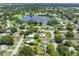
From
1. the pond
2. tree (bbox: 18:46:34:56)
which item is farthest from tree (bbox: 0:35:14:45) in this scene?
the pond

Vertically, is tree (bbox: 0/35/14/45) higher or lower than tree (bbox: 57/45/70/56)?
higher

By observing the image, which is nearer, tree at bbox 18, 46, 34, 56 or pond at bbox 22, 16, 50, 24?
tree at bbox 18, 46, 34, 56

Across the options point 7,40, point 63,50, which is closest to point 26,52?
point 7,40

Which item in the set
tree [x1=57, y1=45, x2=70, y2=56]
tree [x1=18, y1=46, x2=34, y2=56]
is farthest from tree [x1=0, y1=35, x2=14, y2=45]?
tree [x1=57, y1=45, x2=70, y2=56]

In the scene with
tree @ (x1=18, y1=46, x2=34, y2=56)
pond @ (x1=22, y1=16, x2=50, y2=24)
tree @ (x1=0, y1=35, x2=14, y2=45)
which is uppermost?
pond @ (x1=22, y1=16, x2=50, y2=24)

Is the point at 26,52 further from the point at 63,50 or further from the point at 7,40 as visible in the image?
the point at 63,50

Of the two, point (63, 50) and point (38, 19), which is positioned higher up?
point (38, 19)

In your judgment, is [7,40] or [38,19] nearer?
[7,40]

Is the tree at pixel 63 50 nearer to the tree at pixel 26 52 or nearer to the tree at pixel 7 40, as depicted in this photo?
the tree at pixel 26 52

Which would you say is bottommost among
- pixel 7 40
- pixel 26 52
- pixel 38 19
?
pixel 26 52

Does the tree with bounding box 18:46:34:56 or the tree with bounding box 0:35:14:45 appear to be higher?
the tree with bounding box 0:35:14:45

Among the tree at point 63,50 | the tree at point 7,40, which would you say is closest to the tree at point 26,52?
the tree at point 7,40

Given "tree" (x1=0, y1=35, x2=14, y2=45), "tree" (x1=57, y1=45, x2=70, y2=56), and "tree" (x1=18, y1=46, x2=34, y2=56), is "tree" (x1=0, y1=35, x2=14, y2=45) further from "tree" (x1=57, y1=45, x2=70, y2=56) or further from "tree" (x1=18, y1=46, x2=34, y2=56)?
"tree" (x1=57, y1=45, x2=70, y2=56)
